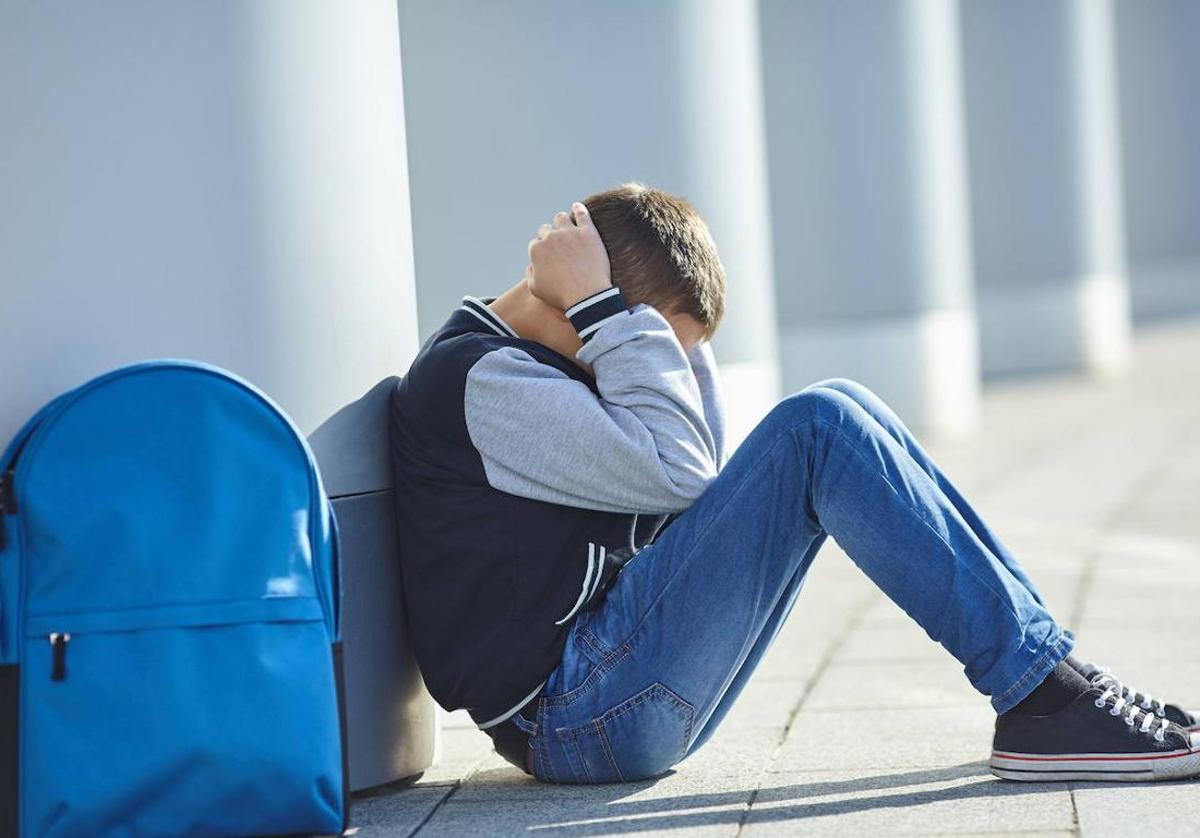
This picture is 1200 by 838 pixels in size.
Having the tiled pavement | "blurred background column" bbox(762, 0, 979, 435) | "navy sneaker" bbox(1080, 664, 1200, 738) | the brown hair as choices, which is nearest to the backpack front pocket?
the tiled pavement

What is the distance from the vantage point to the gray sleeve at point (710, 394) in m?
3.54

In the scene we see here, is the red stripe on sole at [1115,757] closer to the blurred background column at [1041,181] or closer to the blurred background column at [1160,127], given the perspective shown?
the blurred background column at [1041,181]

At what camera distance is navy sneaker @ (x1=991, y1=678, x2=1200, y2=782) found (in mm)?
3154

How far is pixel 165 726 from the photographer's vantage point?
2.76 meters

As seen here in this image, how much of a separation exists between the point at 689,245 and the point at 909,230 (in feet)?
25.2

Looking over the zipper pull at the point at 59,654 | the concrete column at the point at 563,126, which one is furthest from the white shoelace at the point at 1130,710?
the concrete column at the point at 563,126

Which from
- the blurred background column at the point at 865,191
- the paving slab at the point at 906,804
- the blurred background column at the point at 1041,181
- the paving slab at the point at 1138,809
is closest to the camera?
the paving slab at the point at 1138,809

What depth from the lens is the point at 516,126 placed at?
529cm

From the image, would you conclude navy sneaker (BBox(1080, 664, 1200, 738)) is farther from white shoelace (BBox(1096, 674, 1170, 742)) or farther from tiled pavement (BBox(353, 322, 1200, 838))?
tiled pavement (BBox(353, 322, 1200, 838))

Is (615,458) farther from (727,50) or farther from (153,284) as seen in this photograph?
(727,50)

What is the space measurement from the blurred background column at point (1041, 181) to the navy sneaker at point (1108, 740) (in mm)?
12262

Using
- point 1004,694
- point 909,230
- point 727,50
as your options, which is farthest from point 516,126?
point 909,230

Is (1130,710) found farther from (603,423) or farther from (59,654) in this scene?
(59,654)

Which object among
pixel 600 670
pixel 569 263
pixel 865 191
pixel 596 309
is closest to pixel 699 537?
pixel 600 670
